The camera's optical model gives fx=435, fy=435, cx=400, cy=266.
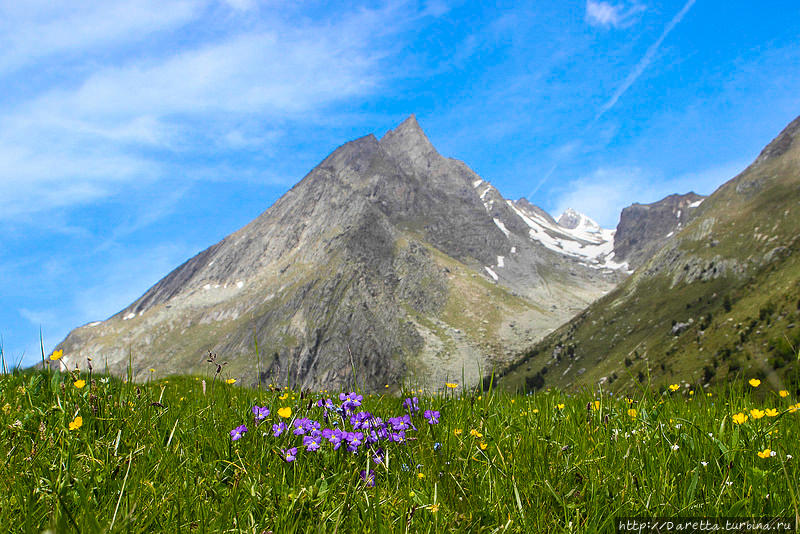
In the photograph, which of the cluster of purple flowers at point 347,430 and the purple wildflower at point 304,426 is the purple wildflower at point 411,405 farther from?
the purple wildflower at point 304,426

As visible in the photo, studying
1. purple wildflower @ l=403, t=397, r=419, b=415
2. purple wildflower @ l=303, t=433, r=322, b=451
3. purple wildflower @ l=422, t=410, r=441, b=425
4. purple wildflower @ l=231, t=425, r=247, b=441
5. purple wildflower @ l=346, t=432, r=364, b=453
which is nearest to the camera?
purple wildflower @ l=303, t=433, r=322, b=451

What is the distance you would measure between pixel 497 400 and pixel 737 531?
3989 millimetres

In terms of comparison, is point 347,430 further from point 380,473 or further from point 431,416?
point 431,416

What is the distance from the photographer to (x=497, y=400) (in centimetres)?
673

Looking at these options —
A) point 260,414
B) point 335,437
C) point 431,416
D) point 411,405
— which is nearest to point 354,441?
point 335,437

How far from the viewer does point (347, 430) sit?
4.41 m

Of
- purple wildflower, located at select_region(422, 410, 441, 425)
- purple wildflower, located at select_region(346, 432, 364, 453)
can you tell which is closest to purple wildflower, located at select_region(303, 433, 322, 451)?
purple wildflower, located at select_region(346, 432, 364, 453)

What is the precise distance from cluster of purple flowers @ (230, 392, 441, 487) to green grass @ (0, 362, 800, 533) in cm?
10

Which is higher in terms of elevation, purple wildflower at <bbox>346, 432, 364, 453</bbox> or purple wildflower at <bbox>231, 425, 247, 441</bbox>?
purple wildflower at <bbox>231, 425, 247, 441</bbox>

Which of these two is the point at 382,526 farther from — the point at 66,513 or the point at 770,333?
the point at 770,333

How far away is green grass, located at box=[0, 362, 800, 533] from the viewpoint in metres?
2.96

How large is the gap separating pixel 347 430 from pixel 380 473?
661mm

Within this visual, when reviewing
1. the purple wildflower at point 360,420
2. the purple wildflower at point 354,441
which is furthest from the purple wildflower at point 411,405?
the purple wildflower at point 354,441

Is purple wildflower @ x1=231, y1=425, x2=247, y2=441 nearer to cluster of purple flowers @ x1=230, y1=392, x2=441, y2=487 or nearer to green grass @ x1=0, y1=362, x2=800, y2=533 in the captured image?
cluster of purple flowers @ x1=230, y1=392, x2=441, y2=487
